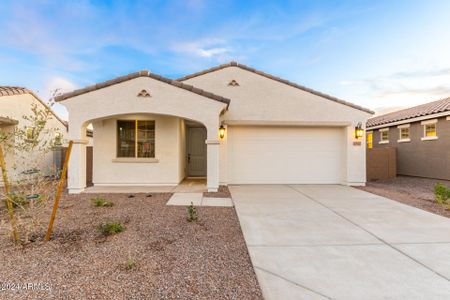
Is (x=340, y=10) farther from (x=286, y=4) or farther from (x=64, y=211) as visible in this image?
(x=64, y=211)

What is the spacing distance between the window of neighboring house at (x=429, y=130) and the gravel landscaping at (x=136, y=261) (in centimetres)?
1297

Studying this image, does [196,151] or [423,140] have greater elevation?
[423,140]

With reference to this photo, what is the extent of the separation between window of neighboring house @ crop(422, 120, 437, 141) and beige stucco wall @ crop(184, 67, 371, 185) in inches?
207

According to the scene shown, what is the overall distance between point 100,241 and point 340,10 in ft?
37.6

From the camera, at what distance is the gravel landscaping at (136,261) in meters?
2.48

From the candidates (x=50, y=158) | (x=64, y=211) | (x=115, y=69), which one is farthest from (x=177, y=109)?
(x=50, y=158)

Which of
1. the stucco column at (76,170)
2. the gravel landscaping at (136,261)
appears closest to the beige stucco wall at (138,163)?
the stucco column at (76,170)

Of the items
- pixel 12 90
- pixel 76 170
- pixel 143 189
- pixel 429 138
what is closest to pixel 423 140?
pixel 429 138

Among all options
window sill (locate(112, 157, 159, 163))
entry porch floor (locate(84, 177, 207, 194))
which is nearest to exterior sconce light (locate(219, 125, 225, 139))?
entry porch floor (locate(84, 177, 207, 194))

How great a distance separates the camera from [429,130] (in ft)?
41.8

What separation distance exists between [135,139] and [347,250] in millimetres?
7881

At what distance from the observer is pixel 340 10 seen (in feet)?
32.1

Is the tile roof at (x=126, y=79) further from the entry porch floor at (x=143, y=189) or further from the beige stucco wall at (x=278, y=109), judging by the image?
the entry porch floor at (x=143, y=189)

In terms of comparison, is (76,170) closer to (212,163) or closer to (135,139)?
(135,139)
